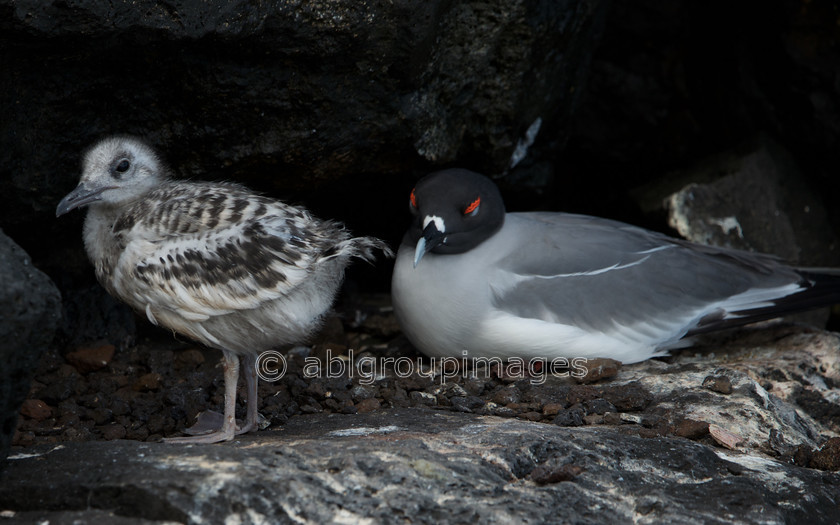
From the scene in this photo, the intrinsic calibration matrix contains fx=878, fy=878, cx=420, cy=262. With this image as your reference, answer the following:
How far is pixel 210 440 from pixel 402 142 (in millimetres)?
2013

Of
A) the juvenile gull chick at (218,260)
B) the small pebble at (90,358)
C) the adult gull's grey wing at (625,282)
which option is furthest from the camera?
the adult gull's grey wing at (625,282)

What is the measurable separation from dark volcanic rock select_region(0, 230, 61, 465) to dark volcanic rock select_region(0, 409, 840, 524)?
26 centimetres

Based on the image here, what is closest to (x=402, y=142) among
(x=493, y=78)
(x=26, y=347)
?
(x=493, y=78)

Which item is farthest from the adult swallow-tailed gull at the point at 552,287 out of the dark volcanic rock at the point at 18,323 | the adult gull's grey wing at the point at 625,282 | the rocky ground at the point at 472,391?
the dark volcanic rock at the point at 18,323

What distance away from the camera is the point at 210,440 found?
147 inches

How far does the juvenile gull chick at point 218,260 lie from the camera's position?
380cm

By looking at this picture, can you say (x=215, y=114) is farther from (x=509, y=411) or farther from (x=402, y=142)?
(x=509, y=411)

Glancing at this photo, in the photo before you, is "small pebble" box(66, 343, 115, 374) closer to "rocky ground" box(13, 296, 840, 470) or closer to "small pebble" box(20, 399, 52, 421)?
"rocky ground" box(13, 296, 840, 470)

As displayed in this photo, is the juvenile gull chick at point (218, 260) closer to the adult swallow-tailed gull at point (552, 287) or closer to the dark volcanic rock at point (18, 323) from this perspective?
the adult swallow-tailed gull at point (552, 287)

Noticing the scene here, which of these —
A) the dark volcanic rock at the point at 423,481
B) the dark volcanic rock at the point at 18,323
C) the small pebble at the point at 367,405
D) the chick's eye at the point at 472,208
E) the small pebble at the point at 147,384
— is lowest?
the dark volcanic rock at the point at 423,481

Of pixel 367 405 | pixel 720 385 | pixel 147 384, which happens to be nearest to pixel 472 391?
pixel 367 405

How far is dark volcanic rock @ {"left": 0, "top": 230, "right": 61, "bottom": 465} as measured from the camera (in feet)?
9.08

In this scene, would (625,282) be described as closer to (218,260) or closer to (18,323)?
(218,260)

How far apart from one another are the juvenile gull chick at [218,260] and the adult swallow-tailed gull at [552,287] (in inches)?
29.5
